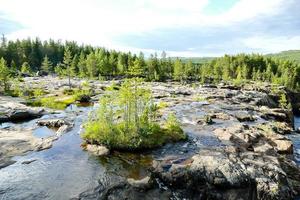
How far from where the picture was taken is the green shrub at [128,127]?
3525 centimetres

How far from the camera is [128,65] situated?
16625 cm

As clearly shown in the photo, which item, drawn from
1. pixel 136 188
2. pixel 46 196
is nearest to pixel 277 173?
pixel 136 188

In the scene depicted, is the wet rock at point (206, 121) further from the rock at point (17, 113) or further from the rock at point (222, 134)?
the rock at point (17, 113)

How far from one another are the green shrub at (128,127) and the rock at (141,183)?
760 cm

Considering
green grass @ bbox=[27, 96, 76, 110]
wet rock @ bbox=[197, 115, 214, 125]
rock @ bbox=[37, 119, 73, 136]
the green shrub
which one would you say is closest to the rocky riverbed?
rock @ bbox=[37, 119, 73, 136]

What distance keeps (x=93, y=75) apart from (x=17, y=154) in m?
124

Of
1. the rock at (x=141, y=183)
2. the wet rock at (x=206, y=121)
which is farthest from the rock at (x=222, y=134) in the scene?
the rock at (x=141, y=183)

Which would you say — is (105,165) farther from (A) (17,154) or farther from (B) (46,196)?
(A) (17,154)

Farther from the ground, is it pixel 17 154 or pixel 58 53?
pixel 58 53

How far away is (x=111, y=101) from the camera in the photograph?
39.7m

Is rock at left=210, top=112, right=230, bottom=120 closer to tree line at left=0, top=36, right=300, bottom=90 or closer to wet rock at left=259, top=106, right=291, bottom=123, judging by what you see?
wet rock at left=259, top=106, right=291, bottom=123

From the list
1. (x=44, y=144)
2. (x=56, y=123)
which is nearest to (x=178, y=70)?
(x=56, y=123)

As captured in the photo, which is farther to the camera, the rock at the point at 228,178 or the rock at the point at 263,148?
the rock at the point at 263,148

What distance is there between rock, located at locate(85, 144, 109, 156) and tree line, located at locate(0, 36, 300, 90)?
106m
